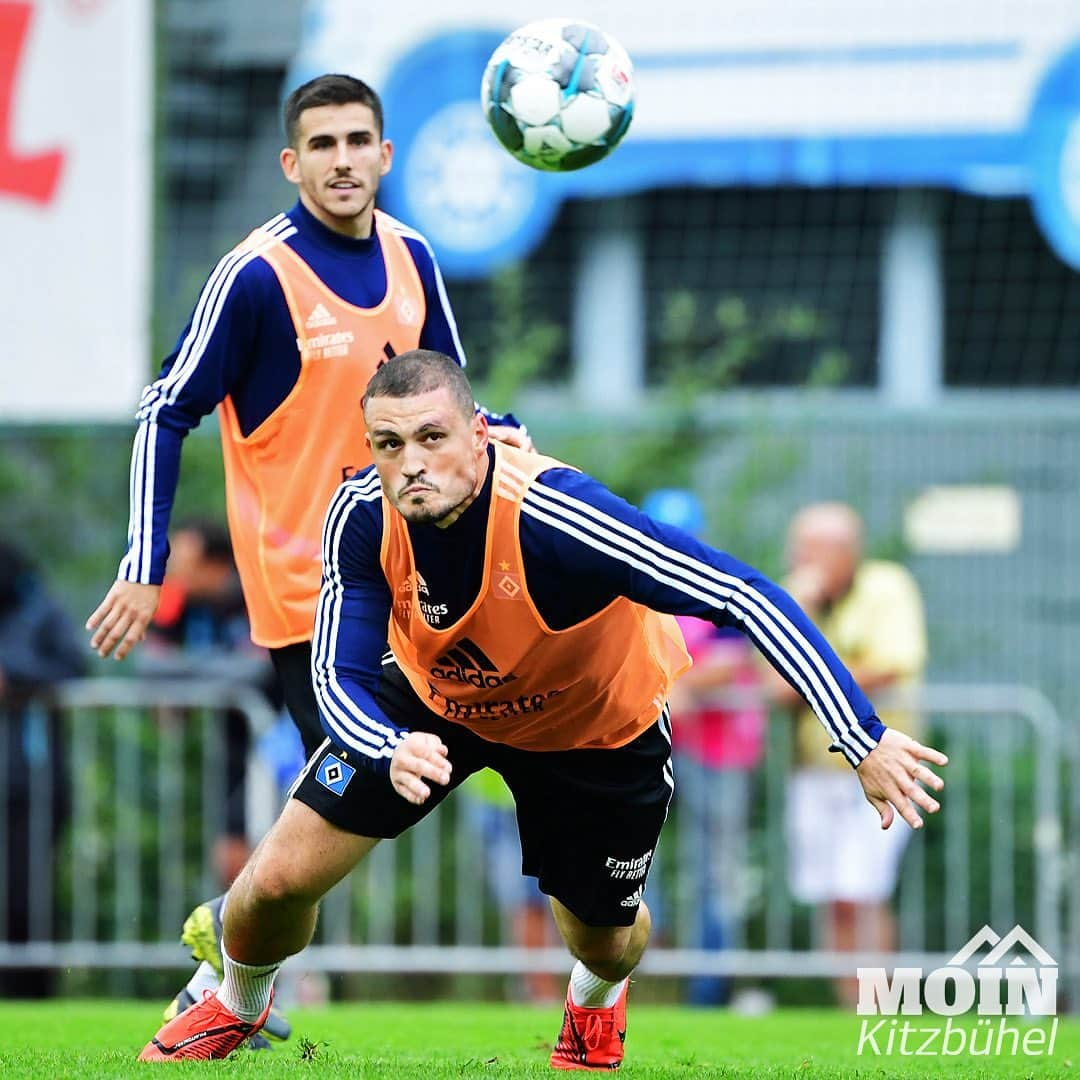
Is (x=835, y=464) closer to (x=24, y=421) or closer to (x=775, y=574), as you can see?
(x=775, y=574)

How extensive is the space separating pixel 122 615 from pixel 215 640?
454 cm

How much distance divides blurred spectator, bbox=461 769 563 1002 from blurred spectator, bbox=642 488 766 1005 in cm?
71

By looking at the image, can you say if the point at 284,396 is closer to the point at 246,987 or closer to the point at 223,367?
the point at 223,367

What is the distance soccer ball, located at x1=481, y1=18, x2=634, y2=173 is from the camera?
6336mm

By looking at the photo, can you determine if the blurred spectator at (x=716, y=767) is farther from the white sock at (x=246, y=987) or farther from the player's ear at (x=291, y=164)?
the white sock at (x=246, y=987)

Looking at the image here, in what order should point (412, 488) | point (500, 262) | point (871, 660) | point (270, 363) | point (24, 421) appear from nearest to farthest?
point (412, 488)
point (270, 363)
point (871, 660)
point (24, 421)
point (500, 262)

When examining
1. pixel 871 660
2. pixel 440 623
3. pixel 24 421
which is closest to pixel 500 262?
pixel 24 421

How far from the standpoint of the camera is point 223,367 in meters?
6.15

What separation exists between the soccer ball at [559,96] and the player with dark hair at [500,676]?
1.34m

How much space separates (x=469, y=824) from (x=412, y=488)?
18.3ft

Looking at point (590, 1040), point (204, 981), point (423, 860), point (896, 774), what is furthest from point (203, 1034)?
point (423, 860)

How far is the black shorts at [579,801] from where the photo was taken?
5.67 meters

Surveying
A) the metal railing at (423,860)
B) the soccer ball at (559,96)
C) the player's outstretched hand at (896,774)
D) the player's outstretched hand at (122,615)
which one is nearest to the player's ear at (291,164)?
the soccer ball at (559,96)

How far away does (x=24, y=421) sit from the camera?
10.9 m
